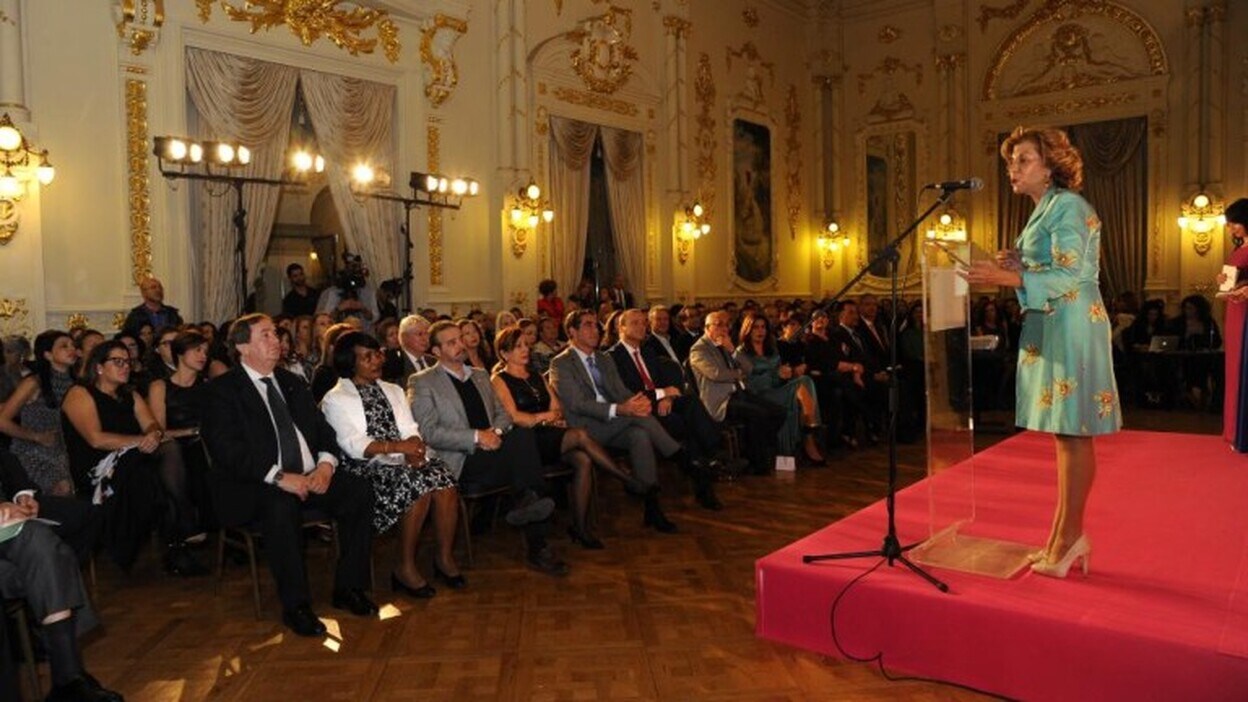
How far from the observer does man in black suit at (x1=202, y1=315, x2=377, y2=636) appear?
154 inches

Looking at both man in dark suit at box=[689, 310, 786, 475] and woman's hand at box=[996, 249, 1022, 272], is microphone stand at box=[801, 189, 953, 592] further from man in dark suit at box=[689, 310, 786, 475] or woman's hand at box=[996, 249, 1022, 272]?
man in dark suit at box=[689, 310, 786, 475]

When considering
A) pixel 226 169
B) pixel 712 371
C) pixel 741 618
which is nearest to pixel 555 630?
pixel 741 618

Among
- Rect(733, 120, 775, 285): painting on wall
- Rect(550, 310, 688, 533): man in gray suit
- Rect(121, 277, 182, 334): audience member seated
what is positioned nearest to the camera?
Rect(550, 310, 688, 533): man in gray suit

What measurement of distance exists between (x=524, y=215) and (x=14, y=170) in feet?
16.0

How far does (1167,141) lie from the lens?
43.9 feet

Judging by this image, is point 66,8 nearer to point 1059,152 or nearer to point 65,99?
point 65,99

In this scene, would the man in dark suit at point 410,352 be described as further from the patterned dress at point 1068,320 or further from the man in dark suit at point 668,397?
the patterned dress at point 1068,320

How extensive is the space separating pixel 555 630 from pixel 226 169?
19.5 feet

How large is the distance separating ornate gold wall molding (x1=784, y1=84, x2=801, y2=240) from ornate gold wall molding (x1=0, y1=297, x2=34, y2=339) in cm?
1129

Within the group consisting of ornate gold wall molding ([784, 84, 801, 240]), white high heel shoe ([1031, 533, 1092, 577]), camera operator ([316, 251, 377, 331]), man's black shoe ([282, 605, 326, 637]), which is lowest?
man's black shoe ([282, 605, 326, 637])

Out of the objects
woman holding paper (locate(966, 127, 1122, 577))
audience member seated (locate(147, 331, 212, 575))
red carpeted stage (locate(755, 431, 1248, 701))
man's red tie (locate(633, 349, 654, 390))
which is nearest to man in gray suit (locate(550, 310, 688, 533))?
man's red tie (locate(633, 349, 654, 390))

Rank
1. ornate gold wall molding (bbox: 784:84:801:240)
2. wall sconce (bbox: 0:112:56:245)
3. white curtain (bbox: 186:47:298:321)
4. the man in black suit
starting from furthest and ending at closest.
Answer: ornate gold wall molding (bbox: 784:84:801:240) → white curtain (bbox: 186:47:298:321) → wall sconce (bbox: 0:112:56:245) → the man in black suit

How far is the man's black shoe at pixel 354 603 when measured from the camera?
158 inches

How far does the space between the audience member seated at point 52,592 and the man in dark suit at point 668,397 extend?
11.3ft
